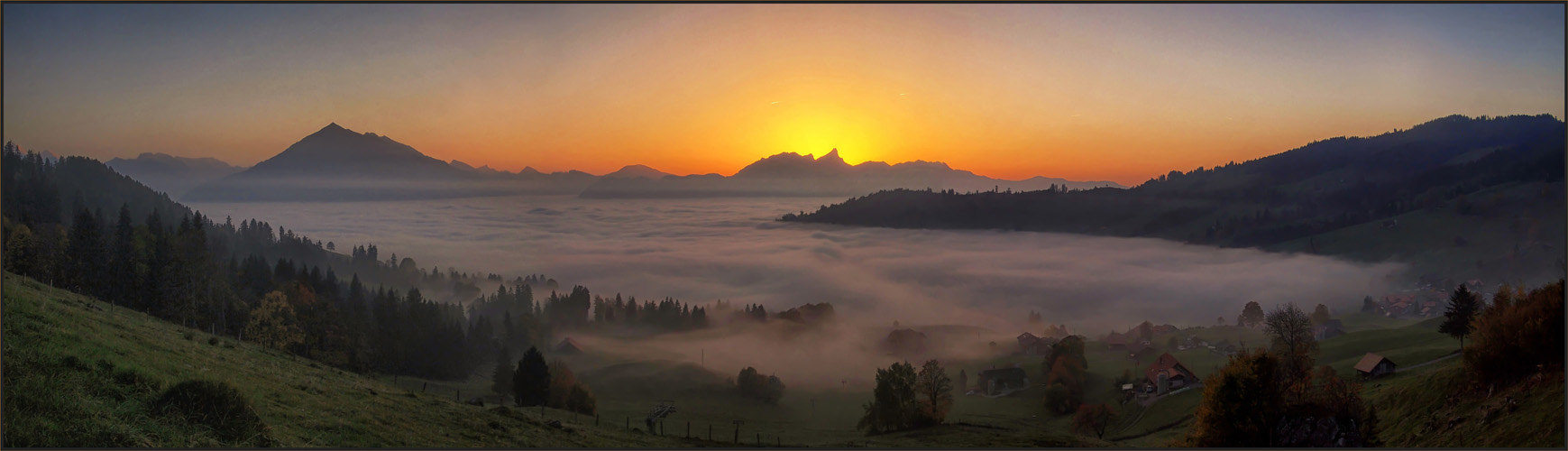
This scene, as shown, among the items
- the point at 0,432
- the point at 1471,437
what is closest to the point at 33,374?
the point at 0,432

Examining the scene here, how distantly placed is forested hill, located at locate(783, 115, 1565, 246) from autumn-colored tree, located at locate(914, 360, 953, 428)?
41350 millimetres

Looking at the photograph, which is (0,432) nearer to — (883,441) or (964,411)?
(883,441)

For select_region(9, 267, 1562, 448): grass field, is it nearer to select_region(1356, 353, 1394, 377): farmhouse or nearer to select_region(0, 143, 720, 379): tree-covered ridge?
select_region(1356, 353, 1394, 377): farmhouse

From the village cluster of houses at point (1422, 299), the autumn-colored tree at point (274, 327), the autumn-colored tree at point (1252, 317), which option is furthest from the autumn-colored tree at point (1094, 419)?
the autumn-colored tree at point (274, 327)

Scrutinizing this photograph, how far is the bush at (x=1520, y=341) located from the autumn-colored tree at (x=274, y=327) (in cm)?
5800

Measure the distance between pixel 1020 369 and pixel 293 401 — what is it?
2259 inches

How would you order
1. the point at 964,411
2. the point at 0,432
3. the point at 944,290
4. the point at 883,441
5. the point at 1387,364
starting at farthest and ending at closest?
the point at 944,290 → the point at 964,411 → the point at 1387,364 → the point at 883,441 → the point at 0,432

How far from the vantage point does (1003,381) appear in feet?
189

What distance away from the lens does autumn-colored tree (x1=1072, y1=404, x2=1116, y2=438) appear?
40.5 m

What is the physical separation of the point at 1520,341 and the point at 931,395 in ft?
77.1

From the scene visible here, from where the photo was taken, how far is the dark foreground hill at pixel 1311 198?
65.9 m

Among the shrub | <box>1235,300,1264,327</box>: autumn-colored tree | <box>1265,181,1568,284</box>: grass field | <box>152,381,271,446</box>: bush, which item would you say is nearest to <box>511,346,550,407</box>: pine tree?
the shrub

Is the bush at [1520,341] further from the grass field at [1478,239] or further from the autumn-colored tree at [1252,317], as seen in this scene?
the autumn-colored tree at [1252,317]

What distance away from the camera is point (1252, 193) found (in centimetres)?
13538
